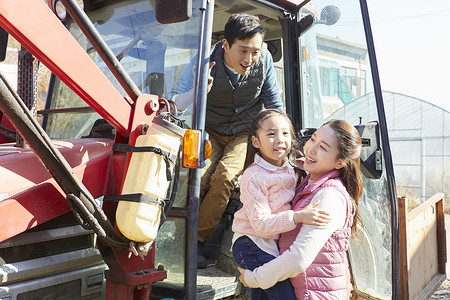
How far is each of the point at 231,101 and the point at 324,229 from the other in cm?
138

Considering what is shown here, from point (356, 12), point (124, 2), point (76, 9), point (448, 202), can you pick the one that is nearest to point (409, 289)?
point (356, 12)

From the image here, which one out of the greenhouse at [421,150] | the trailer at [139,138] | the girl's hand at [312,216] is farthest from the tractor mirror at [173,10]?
the greenhouse at [421,150]

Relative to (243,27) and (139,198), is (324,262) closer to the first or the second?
(139,198)

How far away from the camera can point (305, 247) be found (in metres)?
1.83

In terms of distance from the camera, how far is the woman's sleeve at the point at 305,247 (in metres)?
1.83

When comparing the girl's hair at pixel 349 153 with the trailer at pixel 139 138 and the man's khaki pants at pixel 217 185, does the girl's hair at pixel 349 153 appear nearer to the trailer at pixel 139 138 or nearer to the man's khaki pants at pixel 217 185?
the trailer at pixel 139 138

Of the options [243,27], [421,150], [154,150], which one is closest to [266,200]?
[154,150]

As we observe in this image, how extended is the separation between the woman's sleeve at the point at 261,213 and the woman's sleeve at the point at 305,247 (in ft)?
0.26

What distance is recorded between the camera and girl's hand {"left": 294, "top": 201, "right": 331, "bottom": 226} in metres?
1.83

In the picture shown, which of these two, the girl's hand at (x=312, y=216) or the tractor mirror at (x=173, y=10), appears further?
the girl's hand at (x=312, y=216)

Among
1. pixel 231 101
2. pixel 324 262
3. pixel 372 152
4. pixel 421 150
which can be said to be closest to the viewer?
pixel 324 262

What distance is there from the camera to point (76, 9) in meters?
1.74

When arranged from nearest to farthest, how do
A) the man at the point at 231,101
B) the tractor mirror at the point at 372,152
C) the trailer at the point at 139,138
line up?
1. the trailer at the point at 139,138
2. the tractor mirror at the point at 372,152
3. the man at the point at 231,101

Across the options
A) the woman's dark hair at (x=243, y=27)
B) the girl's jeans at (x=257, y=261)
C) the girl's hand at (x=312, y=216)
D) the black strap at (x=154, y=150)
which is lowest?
the girl's jeans at (x=257, y=261)
